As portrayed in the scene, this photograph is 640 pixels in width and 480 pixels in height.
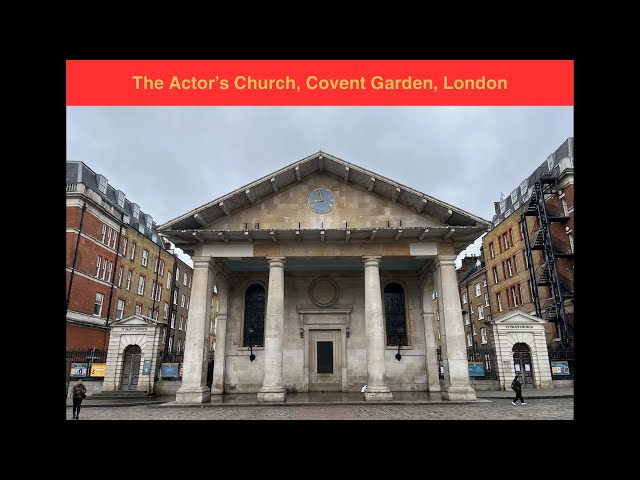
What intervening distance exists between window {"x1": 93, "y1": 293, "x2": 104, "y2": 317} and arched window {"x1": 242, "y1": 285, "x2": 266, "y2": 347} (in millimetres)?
18363

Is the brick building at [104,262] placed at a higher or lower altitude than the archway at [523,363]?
higher

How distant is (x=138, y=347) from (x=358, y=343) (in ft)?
39.4

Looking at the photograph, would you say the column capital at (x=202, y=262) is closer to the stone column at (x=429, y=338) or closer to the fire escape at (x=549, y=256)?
the stone column at (x=429, y=338)

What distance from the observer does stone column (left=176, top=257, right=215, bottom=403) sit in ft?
55.9

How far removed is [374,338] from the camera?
17703 millimetres

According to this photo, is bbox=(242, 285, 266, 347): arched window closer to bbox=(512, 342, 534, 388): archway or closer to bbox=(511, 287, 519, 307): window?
bbox=(512, 342, 534, 388): archway

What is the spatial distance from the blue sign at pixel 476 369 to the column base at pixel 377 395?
25.3 ft

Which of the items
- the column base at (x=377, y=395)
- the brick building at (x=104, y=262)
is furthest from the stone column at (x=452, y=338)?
the brick building at (x=104, y=262)

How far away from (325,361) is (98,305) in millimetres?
22888

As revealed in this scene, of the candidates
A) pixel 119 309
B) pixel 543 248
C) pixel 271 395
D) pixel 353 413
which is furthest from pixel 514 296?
pixel 119 309

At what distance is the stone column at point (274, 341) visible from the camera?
16.9 metres

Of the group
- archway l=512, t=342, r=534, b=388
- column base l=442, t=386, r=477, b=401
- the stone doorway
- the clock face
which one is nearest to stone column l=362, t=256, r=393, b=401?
column base l=442, t=386, r=477, b=401

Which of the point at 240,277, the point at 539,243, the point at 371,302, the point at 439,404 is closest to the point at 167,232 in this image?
the point at 240,277

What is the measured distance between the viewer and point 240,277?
22906mm
